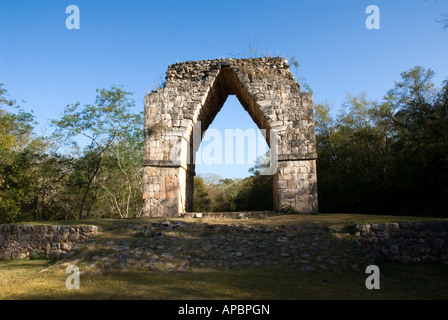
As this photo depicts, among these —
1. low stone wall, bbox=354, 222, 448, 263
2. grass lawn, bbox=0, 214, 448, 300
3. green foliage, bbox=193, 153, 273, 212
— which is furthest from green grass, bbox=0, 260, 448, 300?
green foliage, bbox=193, 153, 273, 212

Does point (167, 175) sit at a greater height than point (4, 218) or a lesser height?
greater

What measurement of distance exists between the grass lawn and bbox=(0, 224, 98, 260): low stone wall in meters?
1.29

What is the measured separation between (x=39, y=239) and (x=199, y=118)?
6.09 meters

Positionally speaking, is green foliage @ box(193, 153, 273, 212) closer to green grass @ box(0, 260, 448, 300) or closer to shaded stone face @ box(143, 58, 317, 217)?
shaded stone face @ box(143, 58, 317, 217)

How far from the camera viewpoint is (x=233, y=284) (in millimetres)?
4496

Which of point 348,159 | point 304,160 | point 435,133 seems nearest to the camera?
point 304,160

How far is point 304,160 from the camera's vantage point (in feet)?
30.9

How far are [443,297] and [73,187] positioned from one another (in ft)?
56.1

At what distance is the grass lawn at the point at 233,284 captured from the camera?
4113 mm

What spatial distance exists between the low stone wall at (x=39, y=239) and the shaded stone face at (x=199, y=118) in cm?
246

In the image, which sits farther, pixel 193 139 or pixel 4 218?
pixel 4 218

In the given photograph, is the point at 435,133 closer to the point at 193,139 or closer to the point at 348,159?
the point at 348,159

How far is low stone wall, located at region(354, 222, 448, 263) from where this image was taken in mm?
6141

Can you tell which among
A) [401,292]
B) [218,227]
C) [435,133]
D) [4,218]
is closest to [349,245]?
[401,292]
